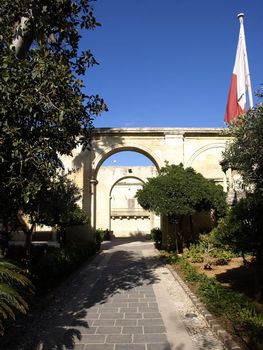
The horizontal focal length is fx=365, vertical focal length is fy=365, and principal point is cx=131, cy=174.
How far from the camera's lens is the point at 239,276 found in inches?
409

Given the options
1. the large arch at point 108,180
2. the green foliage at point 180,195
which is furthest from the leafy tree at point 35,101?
the large arch at point 108,180

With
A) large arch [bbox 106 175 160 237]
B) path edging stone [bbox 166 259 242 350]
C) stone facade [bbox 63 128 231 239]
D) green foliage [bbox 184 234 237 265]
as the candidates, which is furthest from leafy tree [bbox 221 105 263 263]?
large arch [bbox 106 175 160 237]

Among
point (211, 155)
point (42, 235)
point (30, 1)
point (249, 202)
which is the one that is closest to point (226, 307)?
point (249, 202)

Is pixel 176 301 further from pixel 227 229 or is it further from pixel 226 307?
pixel 227 229

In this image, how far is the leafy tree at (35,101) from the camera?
476cm

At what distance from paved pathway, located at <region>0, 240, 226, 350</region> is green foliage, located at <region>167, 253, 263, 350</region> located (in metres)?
0.39

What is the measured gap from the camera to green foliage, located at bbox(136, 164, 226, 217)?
49.9ft

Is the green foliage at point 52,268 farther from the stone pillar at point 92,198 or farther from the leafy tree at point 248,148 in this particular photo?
the stone pillar at point 92,198

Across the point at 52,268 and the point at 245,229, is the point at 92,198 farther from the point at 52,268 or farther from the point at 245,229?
the point at 245,229

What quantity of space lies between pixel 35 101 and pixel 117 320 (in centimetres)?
417

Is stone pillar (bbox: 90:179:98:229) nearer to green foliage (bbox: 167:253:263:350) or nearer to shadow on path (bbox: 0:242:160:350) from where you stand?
shadow on path (bbox: 0:242:160:350)

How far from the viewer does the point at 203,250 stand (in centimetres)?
1578

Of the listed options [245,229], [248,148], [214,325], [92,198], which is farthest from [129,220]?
[214,325]

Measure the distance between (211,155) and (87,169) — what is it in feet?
23.6
